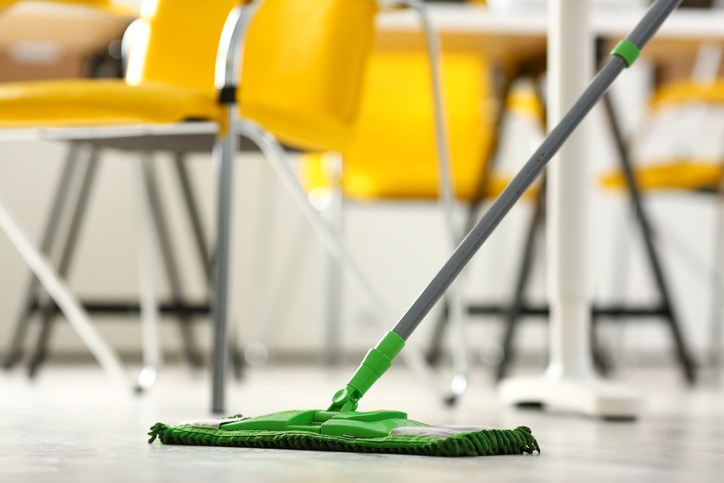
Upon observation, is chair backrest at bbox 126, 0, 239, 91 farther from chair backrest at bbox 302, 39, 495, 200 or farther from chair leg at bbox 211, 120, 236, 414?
chair backrest at bbox 302, 39, 495, 200

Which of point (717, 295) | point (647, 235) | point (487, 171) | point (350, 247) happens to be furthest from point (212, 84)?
point (717, 295)

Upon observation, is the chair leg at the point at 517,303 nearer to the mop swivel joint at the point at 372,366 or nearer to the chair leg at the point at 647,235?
the chair leg at the point at 647,235

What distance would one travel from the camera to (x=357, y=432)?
3.89 feet

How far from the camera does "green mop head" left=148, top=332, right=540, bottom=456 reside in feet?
3.76

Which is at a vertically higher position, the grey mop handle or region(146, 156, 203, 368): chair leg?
region(146, 156, 203, 368): chair leg

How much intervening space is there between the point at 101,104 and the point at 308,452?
0.79 metres

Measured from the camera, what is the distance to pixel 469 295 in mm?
4500

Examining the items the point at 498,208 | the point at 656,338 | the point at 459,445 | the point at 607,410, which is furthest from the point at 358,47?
the point at 656,338

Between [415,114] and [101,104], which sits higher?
[415,114]

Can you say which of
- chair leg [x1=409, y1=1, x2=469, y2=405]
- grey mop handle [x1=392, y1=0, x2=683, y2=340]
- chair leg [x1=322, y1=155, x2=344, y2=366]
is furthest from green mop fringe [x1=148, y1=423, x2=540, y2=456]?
chair leg [x1=322, y1=155, x2=344, y2=366]

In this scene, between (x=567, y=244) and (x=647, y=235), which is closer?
(x=567, y=244)

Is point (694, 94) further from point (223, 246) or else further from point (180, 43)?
point (223, 246)

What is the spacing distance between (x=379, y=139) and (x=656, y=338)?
1.69 metres

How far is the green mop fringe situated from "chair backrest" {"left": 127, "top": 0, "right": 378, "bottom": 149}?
80 centimetres
